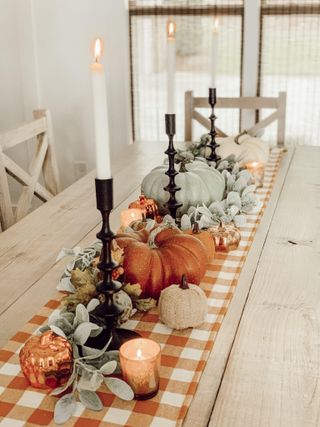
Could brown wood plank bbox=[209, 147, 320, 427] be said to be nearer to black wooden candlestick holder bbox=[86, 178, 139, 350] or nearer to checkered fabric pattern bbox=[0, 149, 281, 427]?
checkered fabric pattern bbox=[0, 149, 281, 427]

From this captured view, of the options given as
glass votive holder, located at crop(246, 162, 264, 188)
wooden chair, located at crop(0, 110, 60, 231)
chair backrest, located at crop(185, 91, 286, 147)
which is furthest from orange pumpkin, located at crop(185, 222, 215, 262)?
chair backrest, located at crop(185, 91, 286, 147)

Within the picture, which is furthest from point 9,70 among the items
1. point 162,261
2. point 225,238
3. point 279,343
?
point 279,343

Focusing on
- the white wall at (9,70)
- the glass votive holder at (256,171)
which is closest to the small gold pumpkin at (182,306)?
the glass votive holder at (256,171)

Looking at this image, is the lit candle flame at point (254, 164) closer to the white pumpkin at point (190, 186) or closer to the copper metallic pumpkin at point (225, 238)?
the white pumpkin at point (190, 186)

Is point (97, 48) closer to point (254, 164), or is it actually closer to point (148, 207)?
point (148, 207)

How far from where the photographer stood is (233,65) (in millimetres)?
3061

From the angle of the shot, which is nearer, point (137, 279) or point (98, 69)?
point (98, 69)

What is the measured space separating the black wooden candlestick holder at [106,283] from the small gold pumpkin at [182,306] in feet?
0.28

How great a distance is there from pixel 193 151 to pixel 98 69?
46.3 inches

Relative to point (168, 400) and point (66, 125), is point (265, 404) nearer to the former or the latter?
point (168, 400)

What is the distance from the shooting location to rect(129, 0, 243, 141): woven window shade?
301 centimetres

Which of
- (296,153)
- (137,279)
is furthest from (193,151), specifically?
(137,279)

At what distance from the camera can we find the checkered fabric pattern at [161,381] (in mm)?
806

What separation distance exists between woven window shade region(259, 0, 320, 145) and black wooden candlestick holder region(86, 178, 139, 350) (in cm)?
231
